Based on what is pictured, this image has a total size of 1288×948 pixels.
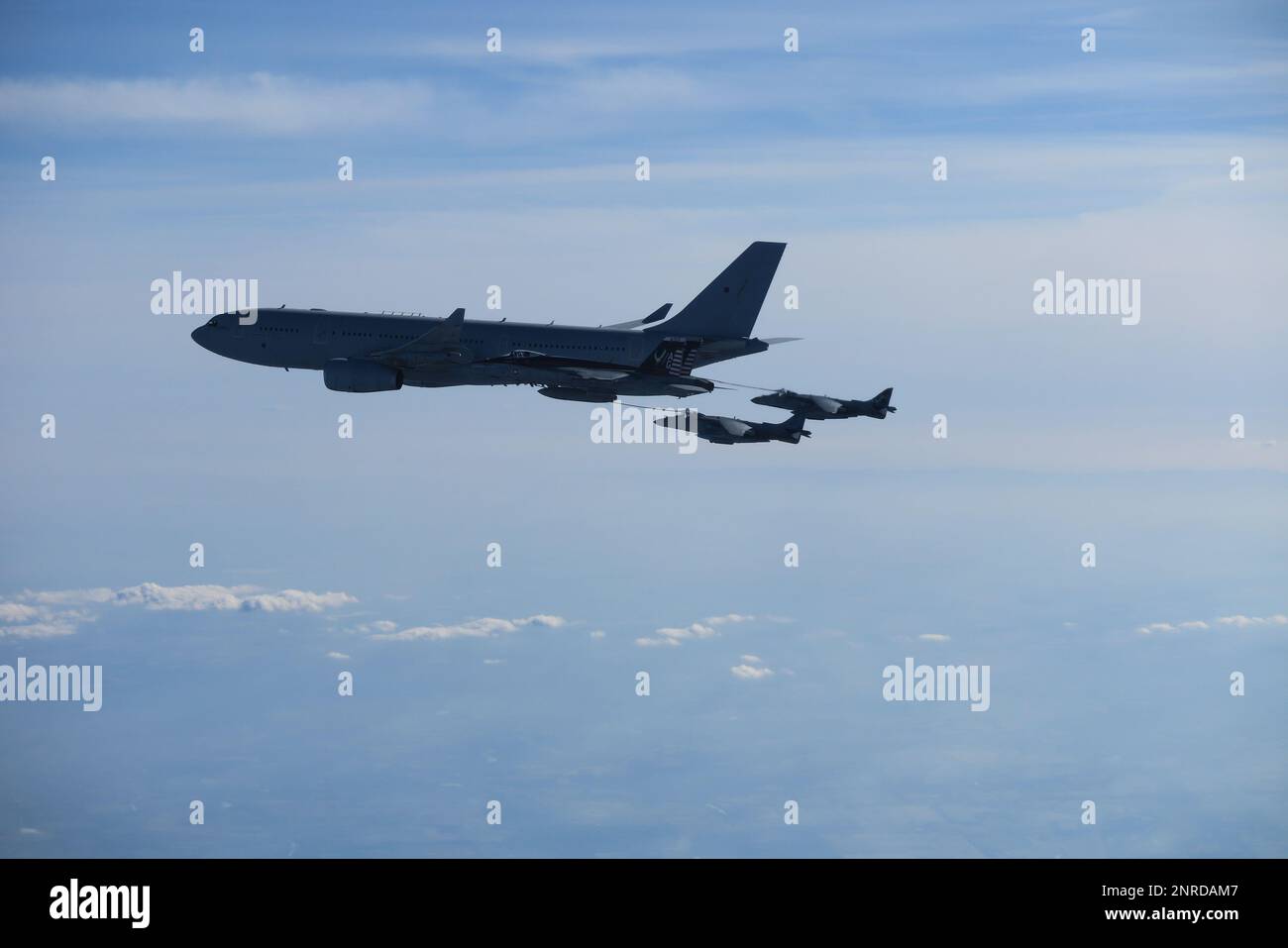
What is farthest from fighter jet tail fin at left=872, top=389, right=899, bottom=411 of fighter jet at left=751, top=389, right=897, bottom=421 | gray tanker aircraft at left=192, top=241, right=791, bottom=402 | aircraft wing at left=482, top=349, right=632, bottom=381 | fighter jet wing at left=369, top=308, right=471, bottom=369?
fighter jet wing at left=369, top=308, right=471, bottom=369

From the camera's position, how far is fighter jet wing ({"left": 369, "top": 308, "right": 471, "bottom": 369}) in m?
98.8

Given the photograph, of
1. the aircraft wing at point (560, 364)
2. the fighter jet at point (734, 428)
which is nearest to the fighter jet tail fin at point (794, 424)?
the fighter jet at point (734, 428)

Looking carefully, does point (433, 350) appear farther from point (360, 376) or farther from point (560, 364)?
point (560, 364)

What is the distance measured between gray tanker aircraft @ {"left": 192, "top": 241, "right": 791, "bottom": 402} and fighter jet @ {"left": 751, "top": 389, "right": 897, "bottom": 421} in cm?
535

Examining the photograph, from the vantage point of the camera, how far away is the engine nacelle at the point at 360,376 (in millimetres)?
99062

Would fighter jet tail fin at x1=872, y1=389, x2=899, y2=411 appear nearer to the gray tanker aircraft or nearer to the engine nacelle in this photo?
the gray tanker aircraft

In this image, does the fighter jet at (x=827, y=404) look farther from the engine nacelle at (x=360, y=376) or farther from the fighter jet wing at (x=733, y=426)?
A: the engine nacelle at (x=360, y=376)

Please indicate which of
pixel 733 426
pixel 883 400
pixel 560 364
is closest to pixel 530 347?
pixel 560 364

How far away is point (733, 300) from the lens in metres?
105
